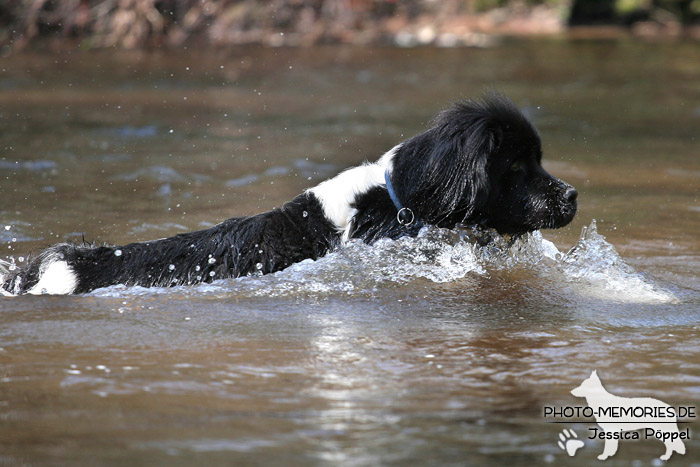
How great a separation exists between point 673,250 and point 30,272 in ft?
13.2

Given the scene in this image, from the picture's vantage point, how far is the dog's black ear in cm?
476

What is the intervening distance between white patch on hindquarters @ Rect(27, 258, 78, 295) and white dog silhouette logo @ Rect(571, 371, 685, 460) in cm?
264

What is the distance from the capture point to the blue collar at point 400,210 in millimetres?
4859

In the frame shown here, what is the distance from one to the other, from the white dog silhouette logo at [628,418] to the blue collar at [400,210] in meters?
1.49

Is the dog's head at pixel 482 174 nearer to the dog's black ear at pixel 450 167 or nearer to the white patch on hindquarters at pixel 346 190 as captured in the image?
the dog's black ear at pixel 450 167

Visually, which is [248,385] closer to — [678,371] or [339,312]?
[339,312]

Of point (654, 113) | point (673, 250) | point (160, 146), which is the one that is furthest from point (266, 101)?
point (673, 250)

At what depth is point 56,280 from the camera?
4.79 metres

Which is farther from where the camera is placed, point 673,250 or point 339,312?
point 673,250

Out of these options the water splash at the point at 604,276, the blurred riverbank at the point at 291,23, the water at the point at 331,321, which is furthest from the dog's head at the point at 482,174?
the blurred riverbank at the point at 291,23

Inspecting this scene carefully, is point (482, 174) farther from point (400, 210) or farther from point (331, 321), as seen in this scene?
point (331, 321)

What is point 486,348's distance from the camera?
13.8 ft

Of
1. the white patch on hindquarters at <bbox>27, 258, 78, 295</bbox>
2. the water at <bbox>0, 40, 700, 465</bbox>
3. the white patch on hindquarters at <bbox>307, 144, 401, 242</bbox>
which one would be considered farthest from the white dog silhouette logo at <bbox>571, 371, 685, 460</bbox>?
the white patch on hindquarters at <bbox>27, 258, 78, 295</bbox>

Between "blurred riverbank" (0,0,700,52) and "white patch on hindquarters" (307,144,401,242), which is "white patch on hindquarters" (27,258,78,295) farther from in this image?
"blurred riverbank" (0,0,700,52)
